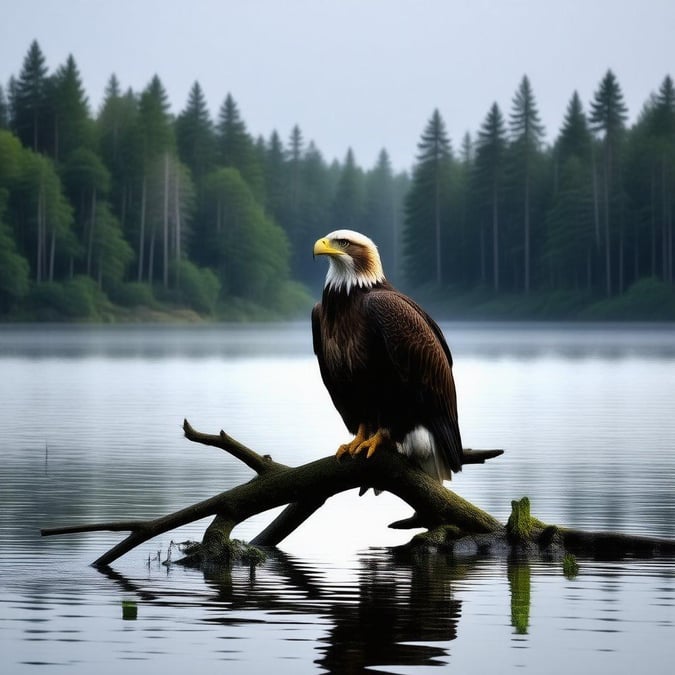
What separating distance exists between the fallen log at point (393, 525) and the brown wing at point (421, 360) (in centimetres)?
32

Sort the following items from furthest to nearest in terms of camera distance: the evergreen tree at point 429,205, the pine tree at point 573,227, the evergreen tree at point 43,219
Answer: the evergreen tree at point 429,205 → the pine tree at point 573,227 → the evergreen tree at point 43,219

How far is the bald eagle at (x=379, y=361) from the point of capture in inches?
481

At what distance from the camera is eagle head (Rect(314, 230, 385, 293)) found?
40.1 feet

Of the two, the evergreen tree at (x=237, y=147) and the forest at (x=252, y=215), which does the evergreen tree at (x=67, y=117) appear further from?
the evergreen tree at (x=237, y=147)

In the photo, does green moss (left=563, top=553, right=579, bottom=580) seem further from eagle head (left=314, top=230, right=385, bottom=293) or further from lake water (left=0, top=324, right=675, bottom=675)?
eagle head (left=314, top=230, right=385, bottom=293)

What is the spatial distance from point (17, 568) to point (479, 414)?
1972cm

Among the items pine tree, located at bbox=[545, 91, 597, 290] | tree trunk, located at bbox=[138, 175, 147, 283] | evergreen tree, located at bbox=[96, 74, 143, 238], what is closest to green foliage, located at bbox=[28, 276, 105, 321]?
tree trunk, located at bbox=[138, 175, 147, 283]

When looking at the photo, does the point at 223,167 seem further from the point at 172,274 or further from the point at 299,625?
the point at 299,625

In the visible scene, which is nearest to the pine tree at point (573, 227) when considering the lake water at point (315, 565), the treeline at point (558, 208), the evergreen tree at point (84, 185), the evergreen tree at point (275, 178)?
the treeline at point (558, 208)

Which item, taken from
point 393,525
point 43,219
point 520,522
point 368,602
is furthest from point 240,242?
point 368,602

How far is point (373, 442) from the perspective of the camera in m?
12.5

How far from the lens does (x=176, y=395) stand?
3675 cm

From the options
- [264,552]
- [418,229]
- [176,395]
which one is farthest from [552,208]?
[264,552]

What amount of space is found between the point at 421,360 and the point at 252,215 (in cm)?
12194
